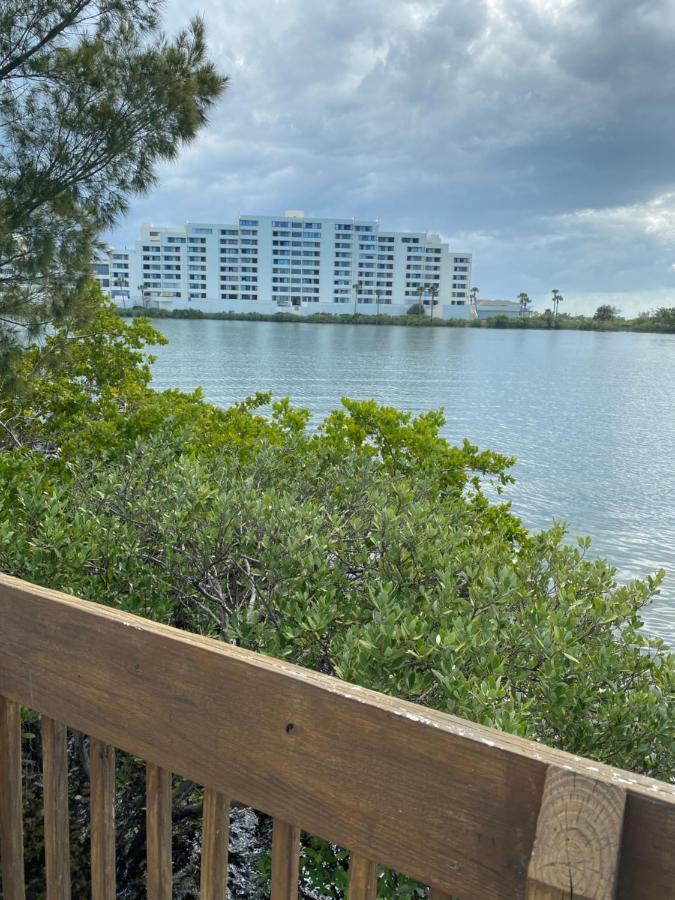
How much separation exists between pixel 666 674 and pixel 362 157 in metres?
129

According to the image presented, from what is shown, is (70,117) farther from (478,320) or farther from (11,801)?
(478,320)

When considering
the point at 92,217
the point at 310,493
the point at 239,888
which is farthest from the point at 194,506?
the point at 92,217

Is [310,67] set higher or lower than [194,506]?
higher

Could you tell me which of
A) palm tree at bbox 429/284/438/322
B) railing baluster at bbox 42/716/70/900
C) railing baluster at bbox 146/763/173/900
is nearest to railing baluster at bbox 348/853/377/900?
railing baluster at bbox 146/763/173/900

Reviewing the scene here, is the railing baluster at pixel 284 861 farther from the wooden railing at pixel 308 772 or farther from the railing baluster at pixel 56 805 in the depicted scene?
the railing baluster at pixel 56 805

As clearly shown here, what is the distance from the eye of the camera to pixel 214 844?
1.07 meters

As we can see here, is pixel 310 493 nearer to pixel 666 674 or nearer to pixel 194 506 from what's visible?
pixel 194 506

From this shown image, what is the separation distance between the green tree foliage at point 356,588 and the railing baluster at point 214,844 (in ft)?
2.13

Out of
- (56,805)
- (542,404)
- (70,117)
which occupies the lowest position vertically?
(542,404)

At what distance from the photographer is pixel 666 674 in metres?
2.08

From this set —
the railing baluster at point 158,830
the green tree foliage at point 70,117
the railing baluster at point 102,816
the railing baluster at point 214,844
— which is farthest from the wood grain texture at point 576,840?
the green tree foliage at point 70,117

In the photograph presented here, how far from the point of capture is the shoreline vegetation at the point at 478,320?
10544cm

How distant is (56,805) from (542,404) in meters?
30.2

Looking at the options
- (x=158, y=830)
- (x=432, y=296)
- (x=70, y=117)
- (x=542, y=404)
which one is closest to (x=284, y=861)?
(x=158, y=830)
